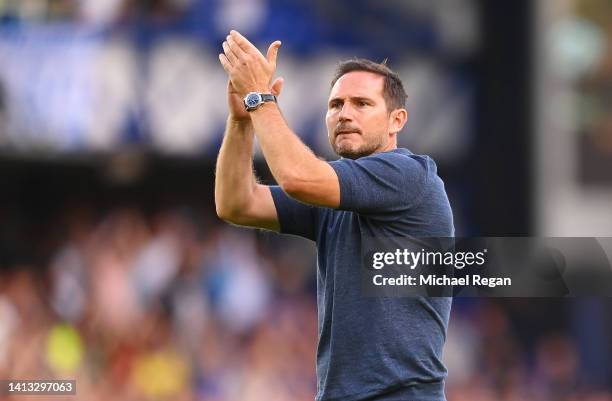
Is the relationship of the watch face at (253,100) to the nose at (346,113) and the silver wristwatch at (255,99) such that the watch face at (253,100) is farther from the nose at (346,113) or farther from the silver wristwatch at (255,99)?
the nose at (346,113)

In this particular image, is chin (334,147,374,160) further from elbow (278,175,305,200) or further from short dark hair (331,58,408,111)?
elbow (278,175,305,200)

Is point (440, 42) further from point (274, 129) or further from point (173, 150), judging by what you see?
point (274, 129)

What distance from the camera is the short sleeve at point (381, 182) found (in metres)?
4.81

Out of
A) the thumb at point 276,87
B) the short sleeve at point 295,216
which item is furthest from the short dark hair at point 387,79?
the short sleeve at point 295,216

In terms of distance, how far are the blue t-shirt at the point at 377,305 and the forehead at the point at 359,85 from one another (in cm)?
27

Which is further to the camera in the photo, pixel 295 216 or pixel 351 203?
pixel 295 216

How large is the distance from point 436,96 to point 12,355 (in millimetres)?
6575

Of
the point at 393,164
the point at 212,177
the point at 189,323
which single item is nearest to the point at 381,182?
the point at 393,164

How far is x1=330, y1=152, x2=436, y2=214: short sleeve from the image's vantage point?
4812 mm

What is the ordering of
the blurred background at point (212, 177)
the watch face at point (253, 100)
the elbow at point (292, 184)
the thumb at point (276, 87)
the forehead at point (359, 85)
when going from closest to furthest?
the elbow at point (292, 184), the watch face at point (253, 100), the thumb at point (276, 87), the forehead at point (359, 85), the blurred background at point (212, 177)

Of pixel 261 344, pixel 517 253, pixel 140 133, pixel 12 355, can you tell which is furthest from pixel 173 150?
pixel 517 253

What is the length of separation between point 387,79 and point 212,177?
9863 millimetres

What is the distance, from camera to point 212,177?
15.0 m

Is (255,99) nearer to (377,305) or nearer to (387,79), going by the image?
(387,79)
